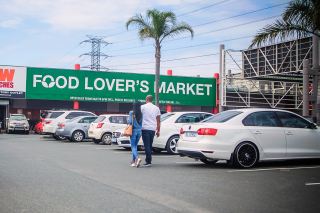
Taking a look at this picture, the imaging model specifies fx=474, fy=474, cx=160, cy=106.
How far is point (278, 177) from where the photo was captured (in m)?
9.61

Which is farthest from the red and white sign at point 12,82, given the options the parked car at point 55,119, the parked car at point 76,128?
the parked car at point 76,128

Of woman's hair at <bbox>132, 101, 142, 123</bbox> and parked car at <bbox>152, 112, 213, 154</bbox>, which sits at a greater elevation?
woman's hair at <bbox>132, 101, 142, 123</bbox>

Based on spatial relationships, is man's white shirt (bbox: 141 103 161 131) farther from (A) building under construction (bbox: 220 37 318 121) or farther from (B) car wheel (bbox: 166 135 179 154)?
(A) building under construction (bbox: 220 37 318 121)

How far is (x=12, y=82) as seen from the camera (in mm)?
34938

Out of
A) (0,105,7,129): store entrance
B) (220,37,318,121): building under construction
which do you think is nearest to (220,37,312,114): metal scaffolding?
(220,37,318,121): building under construction

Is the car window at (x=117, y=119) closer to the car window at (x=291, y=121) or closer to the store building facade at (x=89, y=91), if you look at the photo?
the car window at (x=291, y=121)

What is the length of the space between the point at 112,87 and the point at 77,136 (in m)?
14.4

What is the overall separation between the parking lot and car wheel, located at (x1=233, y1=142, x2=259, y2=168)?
10.9 inches

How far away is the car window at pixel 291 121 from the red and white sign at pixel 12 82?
2693 centimetres

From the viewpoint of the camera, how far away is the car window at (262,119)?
11.4 m

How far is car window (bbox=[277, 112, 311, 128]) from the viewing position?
11.8 m

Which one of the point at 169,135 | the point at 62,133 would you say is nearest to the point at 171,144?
the point at 169,135

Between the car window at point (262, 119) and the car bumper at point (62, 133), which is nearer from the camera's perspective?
the car window at point (262, 119)

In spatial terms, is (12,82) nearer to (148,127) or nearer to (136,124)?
(136,124)
